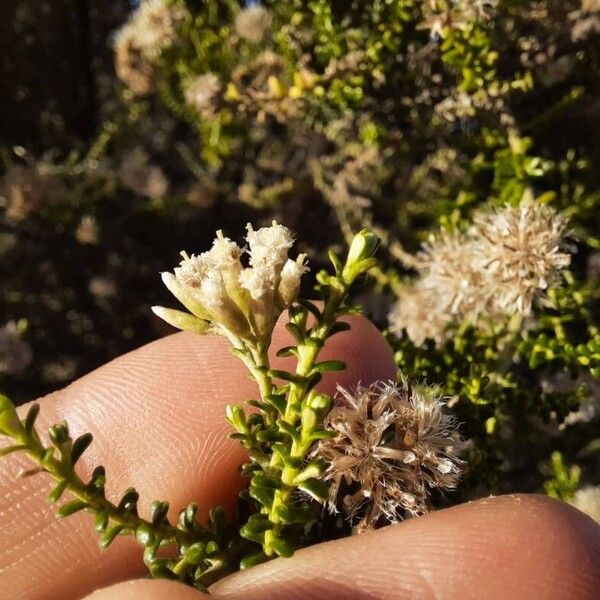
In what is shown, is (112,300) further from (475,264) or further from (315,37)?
(475,264)

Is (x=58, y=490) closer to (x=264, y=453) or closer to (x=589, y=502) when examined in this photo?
(x=264, y=453)

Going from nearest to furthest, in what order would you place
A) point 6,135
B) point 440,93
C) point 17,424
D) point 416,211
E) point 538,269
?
1. point 17,424
2. point 538,269
3. point 440,93
4. point 416,211
5. point 6,135

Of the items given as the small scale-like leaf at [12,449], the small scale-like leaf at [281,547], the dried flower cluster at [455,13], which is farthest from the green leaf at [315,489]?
the dried flower cluster at [455,13]

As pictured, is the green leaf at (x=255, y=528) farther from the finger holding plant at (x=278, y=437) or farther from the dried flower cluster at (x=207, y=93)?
the dried flower cluster at (x=207, y=93)

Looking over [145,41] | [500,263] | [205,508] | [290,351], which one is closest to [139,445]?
[205,508]

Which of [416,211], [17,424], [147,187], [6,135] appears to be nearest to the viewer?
[17,424]

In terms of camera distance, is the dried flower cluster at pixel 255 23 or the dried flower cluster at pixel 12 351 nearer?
the dried flower cluster at pixel 255 23

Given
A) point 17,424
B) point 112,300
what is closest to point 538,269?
point 17,424
